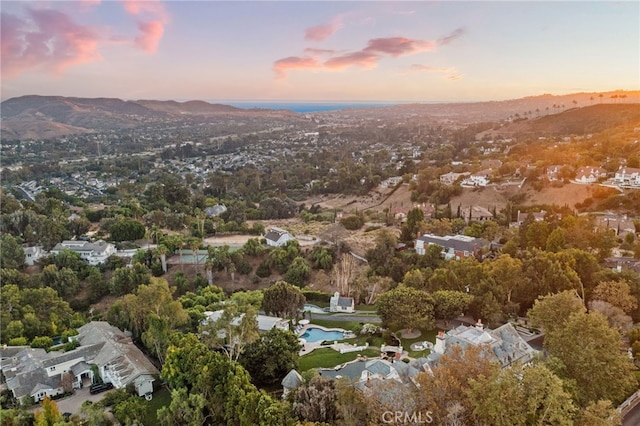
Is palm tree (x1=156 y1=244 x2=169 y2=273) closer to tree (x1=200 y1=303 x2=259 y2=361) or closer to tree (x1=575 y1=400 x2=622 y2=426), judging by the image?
tree (x1=200 y1=303 x2=259 y2=361)

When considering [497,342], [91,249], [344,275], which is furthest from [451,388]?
[91,249]

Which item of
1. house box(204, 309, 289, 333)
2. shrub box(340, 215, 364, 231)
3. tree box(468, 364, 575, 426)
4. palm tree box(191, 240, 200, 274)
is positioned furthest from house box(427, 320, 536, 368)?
shrub box(340, 215, 364, 231)

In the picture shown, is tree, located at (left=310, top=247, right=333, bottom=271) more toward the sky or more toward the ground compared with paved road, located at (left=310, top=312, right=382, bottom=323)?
more toward the sky

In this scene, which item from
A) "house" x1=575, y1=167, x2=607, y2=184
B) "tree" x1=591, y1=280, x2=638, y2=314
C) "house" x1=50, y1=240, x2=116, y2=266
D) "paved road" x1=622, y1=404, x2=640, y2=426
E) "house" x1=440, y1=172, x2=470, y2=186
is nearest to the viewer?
"paved road" x1=622, y1=404, x2=640, y2=426

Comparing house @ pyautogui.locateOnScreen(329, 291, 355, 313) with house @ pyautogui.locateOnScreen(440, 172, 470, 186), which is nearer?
house @ pyautogui.locateOnScreen(329, 291, 355, 313)

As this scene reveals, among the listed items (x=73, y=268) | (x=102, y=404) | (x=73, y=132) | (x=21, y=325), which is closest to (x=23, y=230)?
(x=73, y=268)

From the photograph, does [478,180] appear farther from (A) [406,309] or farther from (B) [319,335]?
(B) [319,335]
